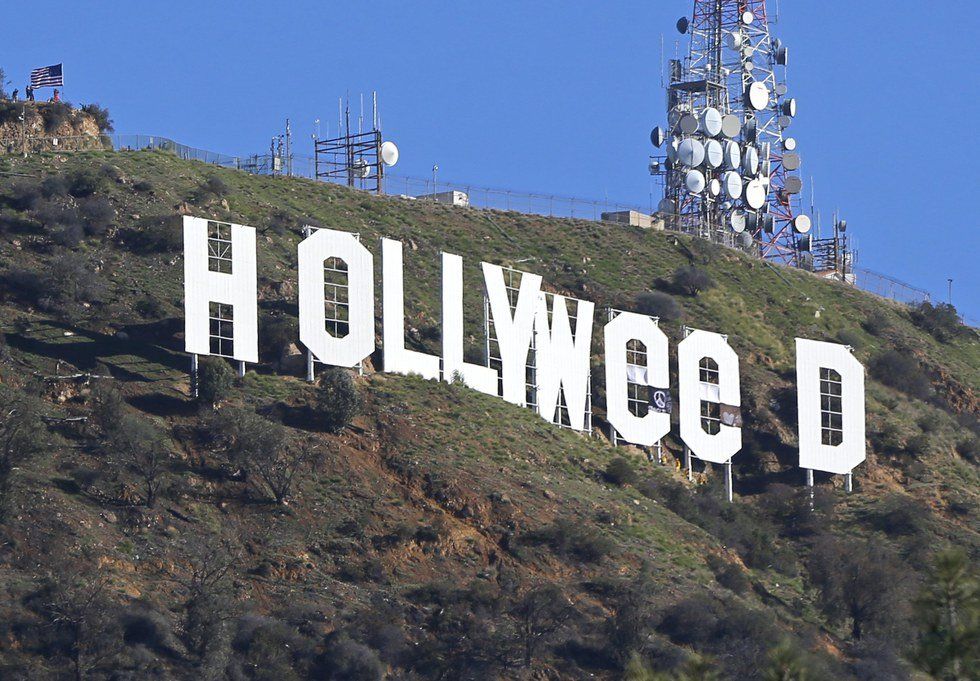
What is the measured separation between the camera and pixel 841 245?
105 m

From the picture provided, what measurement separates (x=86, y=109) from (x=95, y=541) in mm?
35018

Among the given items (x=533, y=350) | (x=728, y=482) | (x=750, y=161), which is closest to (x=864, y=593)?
(x=728, y=482)

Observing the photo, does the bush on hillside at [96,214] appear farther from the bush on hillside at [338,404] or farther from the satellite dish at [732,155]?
the satellite dish at [732,155]

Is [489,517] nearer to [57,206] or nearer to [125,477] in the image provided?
[125,477]

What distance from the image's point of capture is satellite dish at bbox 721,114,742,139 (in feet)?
331

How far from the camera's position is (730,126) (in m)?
101

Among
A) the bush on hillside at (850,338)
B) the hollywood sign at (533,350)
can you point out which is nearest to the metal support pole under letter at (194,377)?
the hollywood sign at (533,350)

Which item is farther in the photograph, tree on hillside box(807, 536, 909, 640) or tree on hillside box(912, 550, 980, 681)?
tree on hillside box(807, 536, 909, 640)

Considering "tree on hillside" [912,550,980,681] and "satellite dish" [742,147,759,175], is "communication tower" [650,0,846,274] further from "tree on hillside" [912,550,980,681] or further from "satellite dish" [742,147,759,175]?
"tree on hillside" [912,550,980,681]

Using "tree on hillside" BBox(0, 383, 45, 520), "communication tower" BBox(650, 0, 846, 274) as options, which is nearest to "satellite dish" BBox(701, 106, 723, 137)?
"communication tower" BBox(650, 0, 846, 274)

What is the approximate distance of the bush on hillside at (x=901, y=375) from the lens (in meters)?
88.5

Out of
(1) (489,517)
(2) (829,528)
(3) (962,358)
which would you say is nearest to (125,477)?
(1) (489,517)

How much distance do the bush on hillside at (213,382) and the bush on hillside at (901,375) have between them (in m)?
36.8

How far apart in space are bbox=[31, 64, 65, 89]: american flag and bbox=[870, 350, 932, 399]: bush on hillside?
38.0 m
